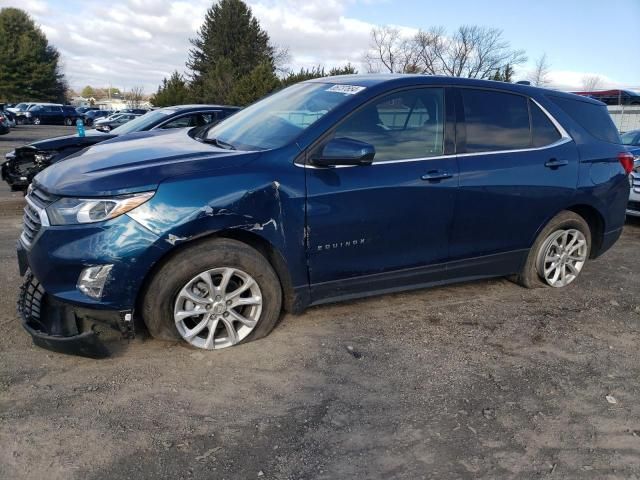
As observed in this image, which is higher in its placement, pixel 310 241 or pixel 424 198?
pixel 424 198

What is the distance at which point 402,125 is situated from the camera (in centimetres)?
379

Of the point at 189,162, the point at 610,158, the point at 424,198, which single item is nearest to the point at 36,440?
the point at 189,162

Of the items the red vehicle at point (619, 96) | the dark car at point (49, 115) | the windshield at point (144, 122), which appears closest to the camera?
the windshield at point (144, 122)

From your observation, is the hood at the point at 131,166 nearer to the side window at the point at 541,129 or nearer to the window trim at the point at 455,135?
the window trim at the point at 455,135

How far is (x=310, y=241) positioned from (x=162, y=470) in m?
1.62

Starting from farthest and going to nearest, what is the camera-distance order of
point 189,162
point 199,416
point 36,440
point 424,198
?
point 424,198 → point 189,162 → point 199,416 → point 36,440

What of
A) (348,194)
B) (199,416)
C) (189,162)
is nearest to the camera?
(199,416)

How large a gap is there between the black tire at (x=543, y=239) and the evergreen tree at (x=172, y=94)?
37.4m

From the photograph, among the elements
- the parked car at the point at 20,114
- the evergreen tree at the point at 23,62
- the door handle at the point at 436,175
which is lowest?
the door handle at the point at 436,175

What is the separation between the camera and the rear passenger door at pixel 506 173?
157 inches

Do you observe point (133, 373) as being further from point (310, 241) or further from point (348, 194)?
point (348, 194)

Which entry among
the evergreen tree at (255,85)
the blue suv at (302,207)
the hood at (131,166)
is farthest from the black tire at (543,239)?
the evergreen tree at (255,85)

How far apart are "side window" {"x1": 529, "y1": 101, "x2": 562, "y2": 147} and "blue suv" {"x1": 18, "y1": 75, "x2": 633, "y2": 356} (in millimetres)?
19

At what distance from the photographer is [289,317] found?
4.00 m
